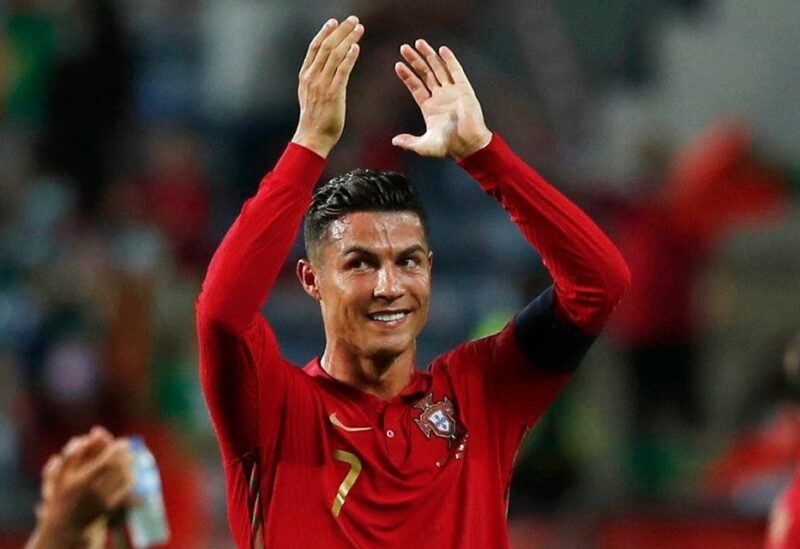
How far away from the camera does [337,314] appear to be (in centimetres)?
391

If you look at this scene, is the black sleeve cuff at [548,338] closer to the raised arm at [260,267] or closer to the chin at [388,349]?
the chin at [388,349]

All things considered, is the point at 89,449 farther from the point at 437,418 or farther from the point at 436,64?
the point at 436,64

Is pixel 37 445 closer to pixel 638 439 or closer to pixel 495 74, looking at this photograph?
pixel 638 439

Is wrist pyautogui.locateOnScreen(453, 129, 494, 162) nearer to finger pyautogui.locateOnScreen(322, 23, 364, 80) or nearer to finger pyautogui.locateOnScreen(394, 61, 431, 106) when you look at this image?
finger pyautogui.locateOnScreen(394, 61, 431, 106)

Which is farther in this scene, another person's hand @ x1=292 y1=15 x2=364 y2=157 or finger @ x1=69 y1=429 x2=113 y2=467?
another person's hand @ x1=292 y1=15 x2=364 y2=157

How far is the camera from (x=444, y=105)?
12.9 feet

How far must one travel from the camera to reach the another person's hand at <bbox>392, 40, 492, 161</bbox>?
387 cm

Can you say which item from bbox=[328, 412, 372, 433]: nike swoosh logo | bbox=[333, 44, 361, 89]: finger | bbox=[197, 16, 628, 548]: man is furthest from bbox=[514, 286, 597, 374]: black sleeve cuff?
bbox=[333, 44, 361, 89]: finger

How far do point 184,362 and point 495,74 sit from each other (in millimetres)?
2733

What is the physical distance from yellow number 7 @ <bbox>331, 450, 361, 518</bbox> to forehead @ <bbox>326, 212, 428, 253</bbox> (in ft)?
1.54

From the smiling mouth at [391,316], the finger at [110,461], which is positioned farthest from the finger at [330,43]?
the finger at [110,461]

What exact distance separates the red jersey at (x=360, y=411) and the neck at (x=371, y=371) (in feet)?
0.10

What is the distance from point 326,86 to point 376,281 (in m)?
0.45

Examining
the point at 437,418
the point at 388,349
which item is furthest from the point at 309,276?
the point at 437,418
